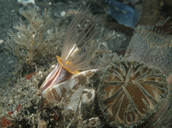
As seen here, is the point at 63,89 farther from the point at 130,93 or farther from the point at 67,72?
the point at 130,93

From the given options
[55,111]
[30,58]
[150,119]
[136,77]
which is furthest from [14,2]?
[150,119]

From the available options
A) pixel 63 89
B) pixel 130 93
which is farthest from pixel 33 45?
pixel 130 93

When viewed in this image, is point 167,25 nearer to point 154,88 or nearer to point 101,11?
point 101,11

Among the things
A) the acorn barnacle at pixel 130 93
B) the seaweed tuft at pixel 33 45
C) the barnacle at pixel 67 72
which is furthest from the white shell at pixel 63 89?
the seaweed tuft at pixel 33 45

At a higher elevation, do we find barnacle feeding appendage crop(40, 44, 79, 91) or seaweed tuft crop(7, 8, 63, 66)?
seaweed tuft crop(7, 8, 63, 66)

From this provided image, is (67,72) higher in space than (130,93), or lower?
higher

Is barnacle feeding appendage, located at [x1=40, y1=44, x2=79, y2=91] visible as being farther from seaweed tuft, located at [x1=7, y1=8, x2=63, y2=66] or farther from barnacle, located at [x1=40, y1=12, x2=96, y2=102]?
seaweed tuft, located at [x1=7, y1=8, x2=63, y2=66]

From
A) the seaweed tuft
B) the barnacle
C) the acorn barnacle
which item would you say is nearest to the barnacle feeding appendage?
the barnacle

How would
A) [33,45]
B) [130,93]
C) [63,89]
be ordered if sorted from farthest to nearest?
[33,45] < [63,89] < [130,93]
